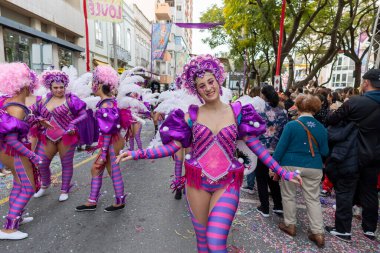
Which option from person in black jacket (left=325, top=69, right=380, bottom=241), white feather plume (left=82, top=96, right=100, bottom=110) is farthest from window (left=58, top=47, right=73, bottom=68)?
person in black jacket (left=325, top=69, right=380, bottom=241)

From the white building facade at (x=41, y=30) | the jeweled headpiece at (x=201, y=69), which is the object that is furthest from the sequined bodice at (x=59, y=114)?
the white building facade at (x=41, y=30)

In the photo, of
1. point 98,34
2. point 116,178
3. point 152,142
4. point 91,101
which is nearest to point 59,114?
point 91,101

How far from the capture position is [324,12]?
1419 centimetres

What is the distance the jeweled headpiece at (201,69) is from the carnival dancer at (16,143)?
2.07 meters

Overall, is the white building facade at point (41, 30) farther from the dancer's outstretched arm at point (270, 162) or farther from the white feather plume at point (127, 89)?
the dancer's outstretched arm at point (270, 162)

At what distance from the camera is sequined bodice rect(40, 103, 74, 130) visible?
13.6 ft

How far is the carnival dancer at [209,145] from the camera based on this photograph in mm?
2242

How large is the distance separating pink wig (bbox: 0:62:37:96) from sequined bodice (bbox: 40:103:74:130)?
760mm

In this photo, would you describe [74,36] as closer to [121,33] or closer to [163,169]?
[121,33]

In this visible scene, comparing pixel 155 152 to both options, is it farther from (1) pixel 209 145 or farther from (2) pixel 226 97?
(2) pixel 226 97

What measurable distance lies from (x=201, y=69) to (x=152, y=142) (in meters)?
0.96

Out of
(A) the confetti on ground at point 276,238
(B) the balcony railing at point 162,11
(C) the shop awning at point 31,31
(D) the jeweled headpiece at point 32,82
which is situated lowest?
(A) the confetti on ground at point 276,238

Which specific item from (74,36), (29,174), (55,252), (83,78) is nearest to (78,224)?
(55,252)

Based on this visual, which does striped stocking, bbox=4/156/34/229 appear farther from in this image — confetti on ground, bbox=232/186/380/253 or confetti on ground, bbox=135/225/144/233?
confetti on ground, bbox=232/186/380/253
